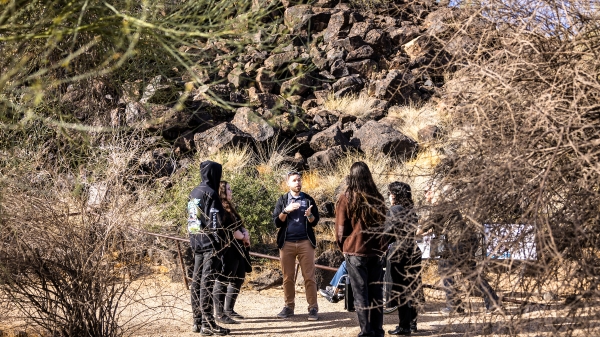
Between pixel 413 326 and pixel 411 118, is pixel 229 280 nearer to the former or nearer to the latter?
pixel 413 326

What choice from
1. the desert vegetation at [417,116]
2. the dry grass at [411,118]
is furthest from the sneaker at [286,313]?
the dry grass at [411,118]

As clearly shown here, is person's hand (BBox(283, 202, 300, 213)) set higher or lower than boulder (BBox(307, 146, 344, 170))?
lower

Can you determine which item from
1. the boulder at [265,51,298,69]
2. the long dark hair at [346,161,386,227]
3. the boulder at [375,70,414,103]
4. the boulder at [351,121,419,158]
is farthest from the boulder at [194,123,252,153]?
the long dark hair at [346,161,386,227]

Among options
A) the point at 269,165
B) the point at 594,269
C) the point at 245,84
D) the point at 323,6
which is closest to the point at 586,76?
the point at 594,269

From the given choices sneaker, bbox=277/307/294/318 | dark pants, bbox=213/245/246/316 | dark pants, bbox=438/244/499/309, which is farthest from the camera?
sneaker, bbox=277/307/294/318

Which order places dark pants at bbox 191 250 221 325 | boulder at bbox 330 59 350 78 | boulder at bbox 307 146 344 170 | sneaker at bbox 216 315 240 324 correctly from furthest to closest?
boulder at bbox 330 59 350 78
boulder at bbox 307 146 344 170
sneaker at bbox 216 315 240 324
dark pants at bbox 191 250 221 325

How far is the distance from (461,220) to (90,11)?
265 cm

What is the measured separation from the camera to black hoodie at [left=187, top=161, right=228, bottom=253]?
7.97 m

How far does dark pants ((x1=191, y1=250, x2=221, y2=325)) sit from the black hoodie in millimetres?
99

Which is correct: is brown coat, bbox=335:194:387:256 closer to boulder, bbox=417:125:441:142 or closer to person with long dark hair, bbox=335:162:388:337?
person with long dark hair, bbox=335:162:388:337

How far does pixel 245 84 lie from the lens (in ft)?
93.7

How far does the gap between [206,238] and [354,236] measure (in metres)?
1.55

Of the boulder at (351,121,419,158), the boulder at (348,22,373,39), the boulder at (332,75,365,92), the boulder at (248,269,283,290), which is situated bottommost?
the boulder at (248,269,283,290)

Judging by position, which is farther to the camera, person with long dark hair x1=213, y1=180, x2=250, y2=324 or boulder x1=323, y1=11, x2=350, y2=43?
boulder x1=323, y1=11, x2=350, y2=43
